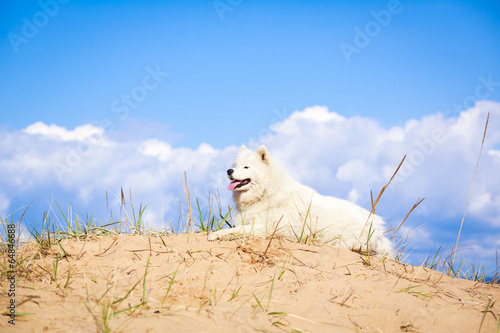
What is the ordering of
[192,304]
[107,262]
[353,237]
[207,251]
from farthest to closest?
[353,237], [207,251], [107,262], [192,304]

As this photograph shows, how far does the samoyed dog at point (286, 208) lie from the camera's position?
18.7 ft

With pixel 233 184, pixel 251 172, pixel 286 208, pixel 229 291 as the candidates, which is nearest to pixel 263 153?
pixel 251 172

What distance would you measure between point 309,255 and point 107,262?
2.35 metres

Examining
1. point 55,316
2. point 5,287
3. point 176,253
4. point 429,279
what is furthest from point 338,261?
point 5,287

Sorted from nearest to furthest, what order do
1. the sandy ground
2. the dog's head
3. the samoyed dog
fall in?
the sandy ground, the samoyed dog, the dog's head

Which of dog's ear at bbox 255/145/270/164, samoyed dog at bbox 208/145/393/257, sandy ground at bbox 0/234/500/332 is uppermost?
dog's ear at bbox 255/145/270/164

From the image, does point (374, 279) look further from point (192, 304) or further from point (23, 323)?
point (23, 323)

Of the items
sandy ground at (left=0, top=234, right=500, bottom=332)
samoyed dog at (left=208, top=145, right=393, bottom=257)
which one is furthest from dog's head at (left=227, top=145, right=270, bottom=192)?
sandy ground at (left=0, top=234, right=500, bottom=332)

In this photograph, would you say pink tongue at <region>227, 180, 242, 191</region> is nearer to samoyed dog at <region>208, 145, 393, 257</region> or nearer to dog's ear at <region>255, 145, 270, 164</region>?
samoyed dog at <region>208, 145, 393, 257</region>

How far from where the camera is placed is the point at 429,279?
4.46 metres

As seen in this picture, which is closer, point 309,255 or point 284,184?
point 309,255

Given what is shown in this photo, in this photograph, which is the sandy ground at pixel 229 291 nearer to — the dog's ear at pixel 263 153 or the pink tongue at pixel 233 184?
the pink tongue at pixel 233 184

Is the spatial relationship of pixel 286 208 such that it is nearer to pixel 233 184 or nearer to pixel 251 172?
pixel 251 172

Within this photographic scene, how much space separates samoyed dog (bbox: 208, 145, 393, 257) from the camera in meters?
5.71
